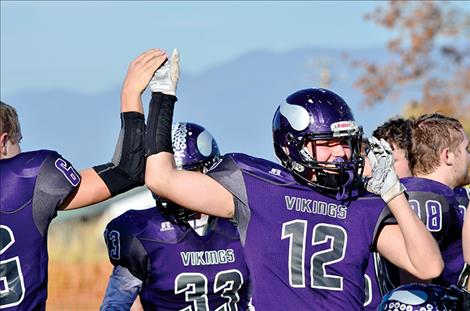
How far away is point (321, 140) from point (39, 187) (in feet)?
3.77

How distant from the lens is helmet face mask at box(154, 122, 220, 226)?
5.78m

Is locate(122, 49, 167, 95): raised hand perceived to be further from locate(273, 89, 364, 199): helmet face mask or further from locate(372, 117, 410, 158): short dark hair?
locate(372, 117, 410, 158): short dark hair

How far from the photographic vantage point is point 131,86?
466cm

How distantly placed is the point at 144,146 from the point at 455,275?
6.09 feet

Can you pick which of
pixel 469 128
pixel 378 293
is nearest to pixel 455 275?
pixel 378 293

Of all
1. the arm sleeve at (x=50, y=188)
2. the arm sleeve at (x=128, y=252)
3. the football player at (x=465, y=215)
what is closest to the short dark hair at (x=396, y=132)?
the football player at (x=465, y=215)

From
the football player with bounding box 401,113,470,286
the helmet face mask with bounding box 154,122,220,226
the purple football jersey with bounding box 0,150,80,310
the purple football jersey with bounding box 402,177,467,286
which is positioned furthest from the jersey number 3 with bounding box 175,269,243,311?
the purple football jersey with bounding box 0,150,80,310

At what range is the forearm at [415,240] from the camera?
4605 millimetres

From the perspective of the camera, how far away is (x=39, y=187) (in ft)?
14.8

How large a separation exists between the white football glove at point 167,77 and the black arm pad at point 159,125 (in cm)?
3

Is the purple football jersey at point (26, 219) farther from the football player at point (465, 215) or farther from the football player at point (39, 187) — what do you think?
the football player at point (465, 215)

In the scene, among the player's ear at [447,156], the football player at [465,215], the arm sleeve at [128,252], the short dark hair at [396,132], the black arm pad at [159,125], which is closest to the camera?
the black arm pad at [159,125]

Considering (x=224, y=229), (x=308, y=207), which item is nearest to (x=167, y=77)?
(x=308, y=207)

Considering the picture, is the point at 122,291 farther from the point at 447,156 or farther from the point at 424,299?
the point at 447,156
